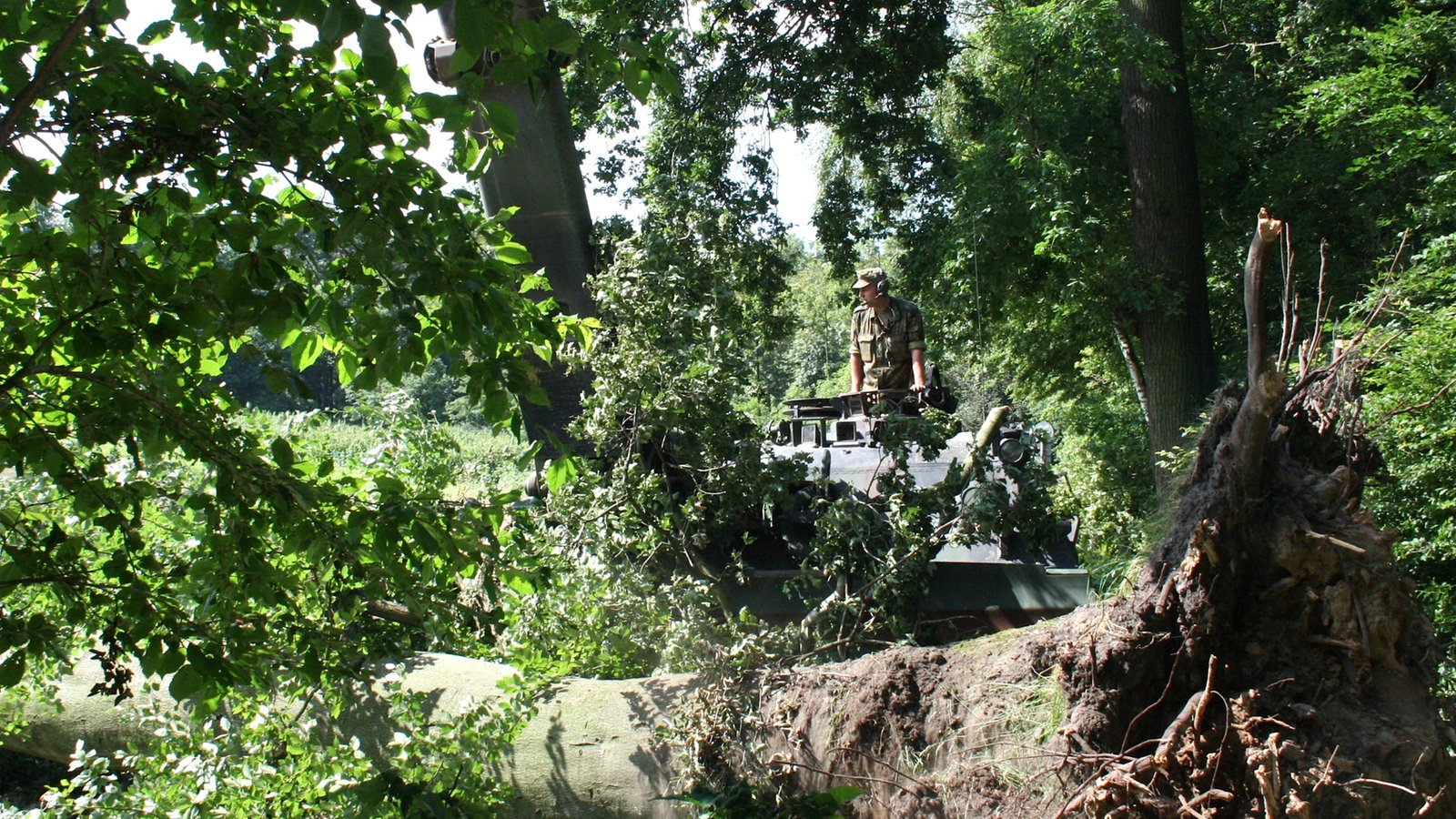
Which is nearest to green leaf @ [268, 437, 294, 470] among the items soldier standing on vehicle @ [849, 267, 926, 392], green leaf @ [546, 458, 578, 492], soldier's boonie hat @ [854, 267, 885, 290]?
green leaf @ [546, 458, 578, 492]

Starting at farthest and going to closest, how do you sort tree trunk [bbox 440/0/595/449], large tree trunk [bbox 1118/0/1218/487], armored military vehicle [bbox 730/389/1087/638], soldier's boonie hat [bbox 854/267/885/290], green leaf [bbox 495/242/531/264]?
large tree trunk [bbox 1118/0/1218/487] → soldier's boonie hat [bbox 854/267/885/290] → tree trunk [bbox 440/0/595/449] → armored military vehicle [bbox 730/389/1087/638] → green leaf [bbox 495/242/531/264]

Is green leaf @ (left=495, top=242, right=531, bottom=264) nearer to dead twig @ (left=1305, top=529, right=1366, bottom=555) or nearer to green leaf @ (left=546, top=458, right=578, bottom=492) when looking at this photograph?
green leaf @ (left=546, top=458, right=578, bottom=492)

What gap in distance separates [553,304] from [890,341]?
564cm

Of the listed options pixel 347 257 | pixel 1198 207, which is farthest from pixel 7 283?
pixel 1198 207

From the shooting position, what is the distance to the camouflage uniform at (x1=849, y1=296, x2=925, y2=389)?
8609 mm

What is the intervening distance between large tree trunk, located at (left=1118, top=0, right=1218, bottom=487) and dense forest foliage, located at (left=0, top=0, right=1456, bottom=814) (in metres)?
0.08

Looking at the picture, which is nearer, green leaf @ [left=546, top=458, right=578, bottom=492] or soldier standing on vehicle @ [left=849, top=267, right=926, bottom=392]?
green leaf @ [left=546, top=458, right=578, bottom=492]

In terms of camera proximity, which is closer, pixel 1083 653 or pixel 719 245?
pixel 1083 653

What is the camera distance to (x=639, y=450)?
21.6 feet

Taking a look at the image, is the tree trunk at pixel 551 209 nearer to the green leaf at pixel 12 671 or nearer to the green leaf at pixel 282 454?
the green leaf at pixel 282 454

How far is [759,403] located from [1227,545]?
3.85 meters

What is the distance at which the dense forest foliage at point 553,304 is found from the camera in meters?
2.89

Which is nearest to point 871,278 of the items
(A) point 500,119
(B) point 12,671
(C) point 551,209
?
(C) point 551,209

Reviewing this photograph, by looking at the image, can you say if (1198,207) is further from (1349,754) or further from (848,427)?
(1349,754)
